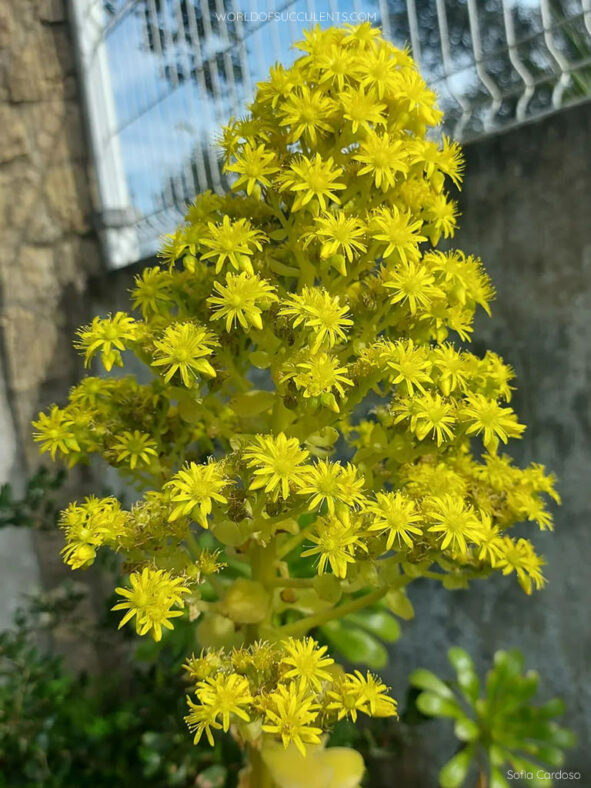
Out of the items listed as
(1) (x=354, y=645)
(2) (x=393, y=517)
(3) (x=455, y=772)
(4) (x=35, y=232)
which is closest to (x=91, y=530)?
(2) (x=393, y=517)

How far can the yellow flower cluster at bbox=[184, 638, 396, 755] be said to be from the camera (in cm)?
74

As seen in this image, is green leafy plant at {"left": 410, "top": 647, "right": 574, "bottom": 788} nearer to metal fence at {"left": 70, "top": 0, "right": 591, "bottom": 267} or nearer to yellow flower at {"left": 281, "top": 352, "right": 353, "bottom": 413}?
yellow flower at {"left": 281, "top": 352, "right": 353, "bottom": 413}

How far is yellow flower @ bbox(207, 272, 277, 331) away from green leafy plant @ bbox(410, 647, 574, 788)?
2.83ft

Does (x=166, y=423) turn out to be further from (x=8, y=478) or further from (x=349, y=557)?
(x=8, y=478)

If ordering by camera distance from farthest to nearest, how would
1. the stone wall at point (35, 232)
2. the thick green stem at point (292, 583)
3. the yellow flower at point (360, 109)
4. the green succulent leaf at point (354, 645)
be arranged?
the stone wall at point (35, 232) → the green succulent leaf at point (354, 645) → the thick green stem at point (292, 583) → the yellow flower at point (360, 109)

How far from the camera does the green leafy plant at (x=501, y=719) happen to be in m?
1.25

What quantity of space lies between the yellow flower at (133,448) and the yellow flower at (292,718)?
381 mm

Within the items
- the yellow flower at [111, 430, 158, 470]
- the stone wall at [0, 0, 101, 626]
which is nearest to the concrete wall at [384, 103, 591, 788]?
the yellow flower at [111, 430, 158, 470]

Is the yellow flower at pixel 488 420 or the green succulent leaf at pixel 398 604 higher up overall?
the yellow flower at pixel 488 420

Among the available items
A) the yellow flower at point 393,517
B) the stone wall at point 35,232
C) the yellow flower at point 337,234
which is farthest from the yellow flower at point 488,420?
the stone wall at point 35,232

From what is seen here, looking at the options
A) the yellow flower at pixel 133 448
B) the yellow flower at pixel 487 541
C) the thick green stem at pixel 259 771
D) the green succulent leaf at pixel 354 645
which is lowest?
the green succulent leaf at pixel 354 645

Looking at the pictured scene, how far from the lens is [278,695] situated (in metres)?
0.75

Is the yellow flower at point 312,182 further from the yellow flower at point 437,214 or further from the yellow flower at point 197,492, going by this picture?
the yellow flower at point 197,492

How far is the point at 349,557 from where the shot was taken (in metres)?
0.77
